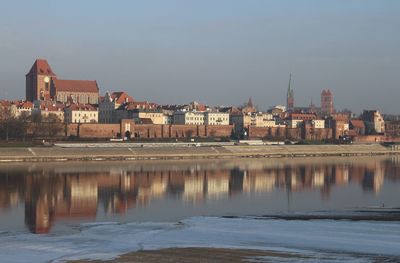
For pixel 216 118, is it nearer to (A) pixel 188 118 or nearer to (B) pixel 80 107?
(A) pixel 188 118

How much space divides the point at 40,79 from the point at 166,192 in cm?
6114

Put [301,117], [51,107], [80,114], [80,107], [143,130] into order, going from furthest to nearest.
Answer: [301,117]
[80,107]
[51,107]
[80,114]
[143,130]

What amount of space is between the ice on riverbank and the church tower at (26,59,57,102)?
69089 millimetres

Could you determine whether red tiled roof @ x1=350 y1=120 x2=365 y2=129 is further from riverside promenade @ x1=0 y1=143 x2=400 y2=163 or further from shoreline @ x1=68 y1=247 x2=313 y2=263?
shoreline @ x1=68 y1=247 x2=313 y2=263

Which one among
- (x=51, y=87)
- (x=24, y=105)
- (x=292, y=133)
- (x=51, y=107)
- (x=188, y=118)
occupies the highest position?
(x=51, y=87)

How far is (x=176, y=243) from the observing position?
15.1m

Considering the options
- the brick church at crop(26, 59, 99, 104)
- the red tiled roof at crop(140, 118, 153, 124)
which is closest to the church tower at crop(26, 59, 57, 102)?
the brick church at crop(26, 59, 99, 104)

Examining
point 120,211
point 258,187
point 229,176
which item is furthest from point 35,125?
point 120,211

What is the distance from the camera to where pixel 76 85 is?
87125mm

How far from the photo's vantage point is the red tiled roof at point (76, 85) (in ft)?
281

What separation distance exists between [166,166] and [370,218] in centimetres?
2500

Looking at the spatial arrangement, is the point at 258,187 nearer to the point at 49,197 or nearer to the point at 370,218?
the point at 49,197

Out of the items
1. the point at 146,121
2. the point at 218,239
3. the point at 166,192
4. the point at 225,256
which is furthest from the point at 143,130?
the point at 225,256

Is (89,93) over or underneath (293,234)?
over
